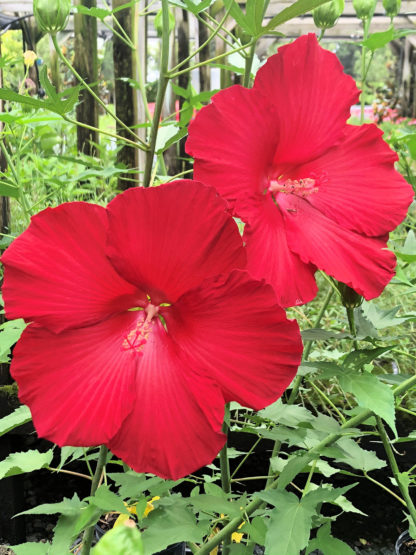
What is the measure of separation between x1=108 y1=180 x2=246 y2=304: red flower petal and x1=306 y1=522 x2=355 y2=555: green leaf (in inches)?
13.5

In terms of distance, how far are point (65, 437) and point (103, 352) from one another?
0.19 feet

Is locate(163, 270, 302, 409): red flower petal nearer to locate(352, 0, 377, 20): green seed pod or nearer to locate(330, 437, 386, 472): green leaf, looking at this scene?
locate(330, 437, 386, 472): green leaf

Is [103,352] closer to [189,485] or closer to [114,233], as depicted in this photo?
[114,233]

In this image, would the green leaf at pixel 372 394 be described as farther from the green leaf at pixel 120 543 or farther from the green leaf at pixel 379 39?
the green leaf at pixel 379 39

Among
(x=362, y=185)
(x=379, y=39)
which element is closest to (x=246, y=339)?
(x=362, y=185)

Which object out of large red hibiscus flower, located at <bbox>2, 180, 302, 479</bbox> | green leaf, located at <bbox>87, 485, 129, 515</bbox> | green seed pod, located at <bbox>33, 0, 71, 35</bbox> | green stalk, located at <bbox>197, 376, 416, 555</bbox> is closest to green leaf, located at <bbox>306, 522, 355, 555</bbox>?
green stalk, located at <bbox>197, 376, 416, 555</bbox>

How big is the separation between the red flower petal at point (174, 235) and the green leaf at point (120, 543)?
0.71 feet

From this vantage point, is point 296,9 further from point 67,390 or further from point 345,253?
point 67,390

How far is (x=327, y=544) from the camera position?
2.00 ft

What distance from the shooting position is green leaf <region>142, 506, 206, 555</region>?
545 millimetres

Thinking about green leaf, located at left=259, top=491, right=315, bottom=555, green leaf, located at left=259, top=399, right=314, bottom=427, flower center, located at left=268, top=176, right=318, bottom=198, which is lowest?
green leaf, located at left=259, top=491, right=315, bottom=555

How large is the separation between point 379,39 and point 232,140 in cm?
55

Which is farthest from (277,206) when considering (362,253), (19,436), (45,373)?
(19,436)

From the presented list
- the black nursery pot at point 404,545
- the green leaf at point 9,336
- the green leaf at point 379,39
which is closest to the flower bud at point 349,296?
the green leaf at point 9,336
